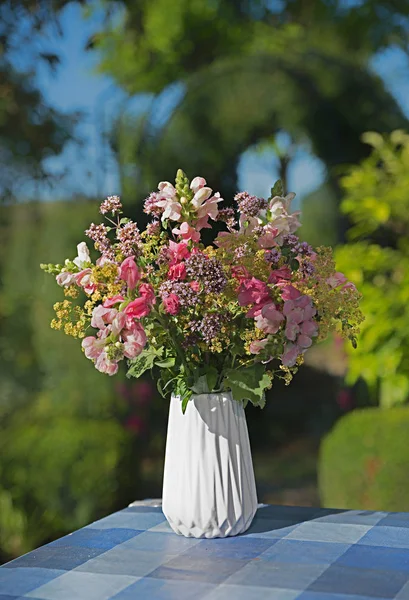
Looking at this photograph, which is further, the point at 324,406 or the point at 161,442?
the point at 324,406

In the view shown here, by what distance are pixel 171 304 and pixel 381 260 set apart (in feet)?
7.96

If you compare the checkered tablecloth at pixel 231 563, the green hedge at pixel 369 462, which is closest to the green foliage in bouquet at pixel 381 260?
the green hedge at pixel 369 462

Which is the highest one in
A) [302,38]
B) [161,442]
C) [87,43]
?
[302,38]

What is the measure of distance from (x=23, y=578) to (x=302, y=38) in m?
5.09

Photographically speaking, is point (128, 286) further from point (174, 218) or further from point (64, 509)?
point (64, 509)

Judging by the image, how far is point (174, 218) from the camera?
1725 mm

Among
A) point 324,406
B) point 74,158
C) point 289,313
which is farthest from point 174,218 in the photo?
point 324,406

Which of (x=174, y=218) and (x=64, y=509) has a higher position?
(x=174, y=218)

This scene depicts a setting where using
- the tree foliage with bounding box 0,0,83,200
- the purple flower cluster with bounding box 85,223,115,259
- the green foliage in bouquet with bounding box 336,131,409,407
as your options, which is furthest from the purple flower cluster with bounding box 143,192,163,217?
the tree foliage with bounding box 0,0,83,200

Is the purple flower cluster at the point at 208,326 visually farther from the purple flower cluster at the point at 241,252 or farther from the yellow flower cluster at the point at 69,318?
the yellow flower cluster at the point at 69,318

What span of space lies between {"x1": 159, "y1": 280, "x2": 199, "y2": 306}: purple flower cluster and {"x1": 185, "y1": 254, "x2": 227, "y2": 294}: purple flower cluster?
0.08 feet

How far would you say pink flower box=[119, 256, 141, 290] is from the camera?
5.29ft

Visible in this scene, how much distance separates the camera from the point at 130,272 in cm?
161

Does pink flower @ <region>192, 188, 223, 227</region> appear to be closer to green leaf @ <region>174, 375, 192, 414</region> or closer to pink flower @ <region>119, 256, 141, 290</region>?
pink flower @ <region>119, 256, 141, 290</region>
